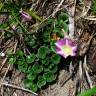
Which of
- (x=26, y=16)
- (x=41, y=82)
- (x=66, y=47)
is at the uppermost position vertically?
(x=26, y=16)

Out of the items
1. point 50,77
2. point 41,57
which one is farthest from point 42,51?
point 50,77

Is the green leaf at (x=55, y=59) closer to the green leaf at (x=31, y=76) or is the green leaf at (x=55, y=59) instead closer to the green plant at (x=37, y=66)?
the green plant at (x=37, y=66)

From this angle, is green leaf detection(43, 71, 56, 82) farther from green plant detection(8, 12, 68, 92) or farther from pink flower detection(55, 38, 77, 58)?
pink flower detection(55, 38, 77, 58)

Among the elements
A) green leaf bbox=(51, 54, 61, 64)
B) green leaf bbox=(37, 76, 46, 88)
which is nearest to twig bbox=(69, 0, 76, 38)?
green leaf bbox=(51, 54, 61, 64)

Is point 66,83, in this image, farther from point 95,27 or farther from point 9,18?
point 9,18

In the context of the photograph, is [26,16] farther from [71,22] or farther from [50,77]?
[50,77]

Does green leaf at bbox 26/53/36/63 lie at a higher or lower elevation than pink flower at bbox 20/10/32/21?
lower
